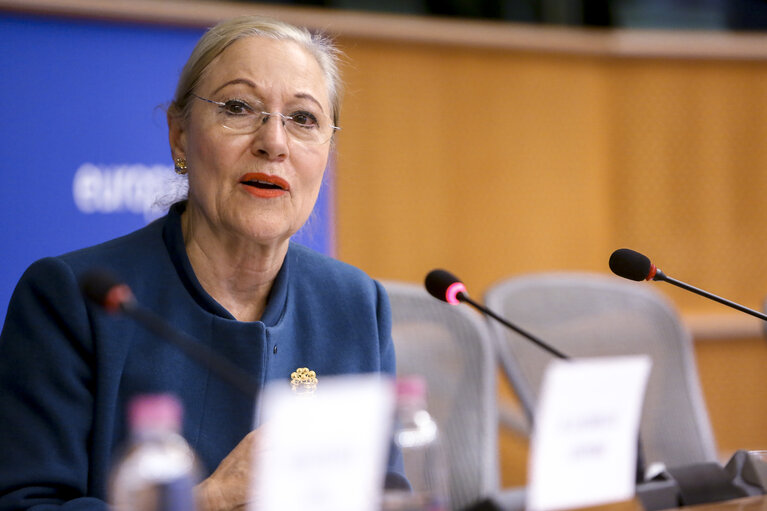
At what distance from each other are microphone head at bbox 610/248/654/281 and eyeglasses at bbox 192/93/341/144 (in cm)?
60

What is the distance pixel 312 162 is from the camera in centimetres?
159

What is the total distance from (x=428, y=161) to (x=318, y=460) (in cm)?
246

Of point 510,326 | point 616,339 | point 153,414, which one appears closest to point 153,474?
point 153,414

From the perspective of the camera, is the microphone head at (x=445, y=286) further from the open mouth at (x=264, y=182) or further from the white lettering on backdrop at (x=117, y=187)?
the white lettering on backdrop at (x=117, y=187)

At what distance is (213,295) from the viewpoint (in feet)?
5.13

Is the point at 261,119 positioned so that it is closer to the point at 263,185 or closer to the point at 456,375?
the point at 263,185

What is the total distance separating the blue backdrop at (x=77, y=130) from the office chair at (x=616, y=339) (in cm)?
62

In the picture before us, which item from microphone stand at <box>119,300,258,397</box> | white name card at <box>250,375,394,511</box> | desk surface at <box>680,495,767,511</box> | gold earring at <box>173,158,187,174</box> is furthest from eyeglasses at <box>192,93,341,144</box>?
desk surface at <box>680,495,767,511</box>

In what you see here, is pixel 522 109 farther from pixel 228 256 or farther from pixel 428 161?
pixel 228 256

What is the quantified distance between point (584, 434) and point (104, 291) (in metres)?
0.60

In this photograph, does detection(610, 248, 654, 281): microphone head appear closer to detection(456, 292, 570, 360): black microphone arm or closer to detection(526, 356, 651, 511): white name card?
detection(456, 292, 570, 360): black microphone arm

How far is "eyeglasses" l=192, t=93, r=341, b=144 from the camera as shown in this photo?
152 cm

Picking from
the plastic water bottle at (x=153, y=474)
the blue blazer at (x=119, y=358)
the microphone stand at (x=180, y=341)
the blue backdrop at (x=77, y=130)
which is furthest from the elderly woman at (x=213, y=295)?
the blue backdrop at (x=77, y=130)

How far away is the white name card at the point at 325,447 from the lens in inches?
30.6
